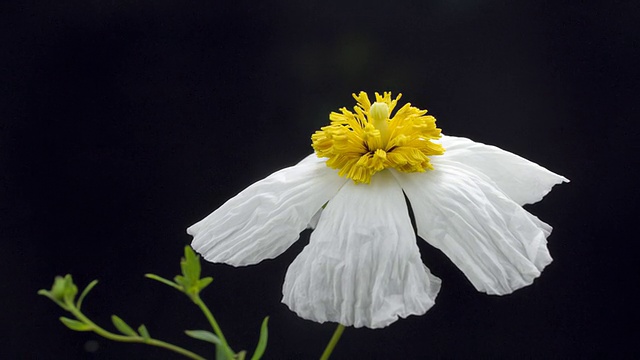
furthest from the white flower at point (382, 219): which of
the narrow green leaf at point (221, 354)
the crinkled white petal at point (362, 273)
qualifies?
the narrow green leaf at point (221, 354)

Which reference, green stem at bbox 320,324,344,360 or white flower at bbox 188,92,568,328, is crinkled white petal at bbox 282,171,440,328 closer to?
white flower at bbox 188,92,568,328

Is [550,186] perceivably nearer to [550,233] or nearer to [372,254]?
[550,233]

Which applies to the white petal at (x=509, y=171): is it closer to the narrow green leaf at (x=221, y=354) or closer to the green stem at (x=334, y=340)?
the green stem at (x=334, y=340)

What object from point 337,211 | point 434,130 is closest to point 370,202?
point 337,211

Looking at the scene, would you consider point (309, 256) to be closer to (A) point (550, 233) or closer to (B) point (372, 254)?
(B) point (372, 254)

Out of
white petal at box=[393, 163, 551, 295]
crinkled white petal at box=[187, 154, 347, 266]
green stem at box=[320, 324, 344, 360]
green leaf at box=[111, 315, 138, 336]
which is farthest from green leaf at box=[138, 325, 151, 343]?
white petal at box=[393, 163, 551, 295]

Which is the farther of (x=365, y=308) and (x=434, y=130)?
(x=434, y=130)

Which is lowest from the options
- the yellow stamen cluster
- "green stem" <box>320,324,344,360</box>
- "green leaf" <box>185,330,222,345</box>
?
"green stem" <box>320,324,344,360</box>

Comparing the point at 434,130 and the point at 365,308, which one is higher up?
the point at 434,130
